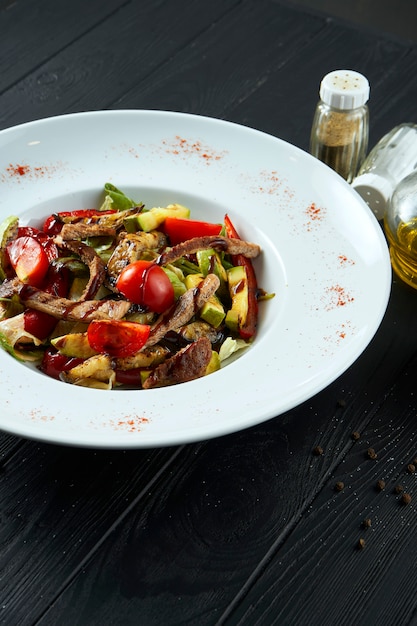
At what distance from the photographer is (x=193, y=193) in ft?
8.27

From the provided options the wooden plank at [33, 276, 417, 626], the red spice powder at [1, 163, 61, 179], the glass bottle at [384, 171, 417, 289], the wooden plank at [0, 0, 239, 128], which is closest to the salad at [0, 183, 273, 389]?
the red spice powder at [1, 163, 61, 179]

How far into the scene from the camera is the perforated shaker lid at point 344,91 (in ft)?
8.42

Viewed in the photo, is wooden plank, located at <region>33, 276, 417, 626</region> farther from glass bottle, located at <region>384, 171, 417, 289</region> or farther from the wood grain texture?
glass bottle, located at <region>384, 171, 417, 289</region>

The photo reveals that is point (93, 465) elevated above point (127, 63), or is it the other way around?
point (127, 63)

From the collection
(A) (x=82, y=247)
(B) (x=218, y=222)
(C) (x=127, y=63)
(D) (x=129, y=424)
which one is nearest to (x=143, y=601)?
(D) (x=129, y=424)

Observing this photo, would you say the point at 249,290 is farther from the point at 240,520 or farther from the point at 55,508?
the point at 55,508

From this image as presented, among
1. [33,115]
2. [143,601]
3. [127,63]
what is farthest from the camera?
[127,63]

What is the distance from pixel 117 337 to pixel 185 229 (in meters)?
0.52

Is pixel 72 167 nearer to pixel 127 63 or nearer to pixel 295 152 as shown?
pixel 295 152

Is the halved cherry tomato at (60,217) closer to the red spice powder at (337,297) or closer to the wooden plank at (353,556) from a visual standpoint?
the red spice powder at (337,297)

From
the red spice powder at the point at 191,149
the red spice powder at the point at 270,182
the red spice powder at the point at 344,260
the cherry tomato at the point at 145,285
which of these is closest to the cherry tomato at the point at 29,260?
the cherry tomato at the point at 145,285

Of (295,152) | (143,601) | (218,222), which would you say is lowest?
(143,601)

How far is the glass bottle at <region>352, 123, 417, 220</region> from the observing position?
2652 millimetres

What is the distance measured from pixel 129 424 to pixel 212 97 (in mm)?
1817
